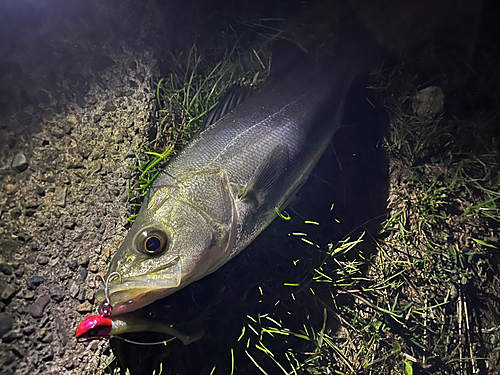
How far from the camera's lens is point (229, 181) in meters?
1.66

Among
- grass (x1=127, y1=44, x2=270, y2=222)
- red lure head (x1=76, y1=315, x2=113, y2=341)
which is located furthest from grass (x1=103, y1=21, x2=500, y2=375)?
red lure head (x1=76, y1=315, x2=113, y2=341)

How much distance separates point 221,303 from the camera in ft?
6.28

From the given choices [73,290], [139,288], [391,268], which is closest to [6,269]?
[73,290]

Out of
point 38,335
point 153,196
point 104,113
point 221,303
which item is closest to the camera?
point 153,196

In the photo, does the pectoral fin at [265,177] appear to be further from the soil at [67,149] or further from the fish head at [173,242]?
the soil at [67,149]

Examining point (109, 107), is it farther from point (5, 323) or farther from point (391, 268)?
point (391, 268)

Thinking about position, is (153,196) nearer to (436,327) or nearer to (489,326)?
(436,327)

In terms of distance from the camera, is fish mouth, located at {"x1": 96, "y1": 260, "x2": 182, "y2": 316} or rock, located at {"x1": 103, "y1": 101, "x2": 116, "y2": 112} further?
rock, located at {"x1": 103, "y1": 101, "x2": 116, "y2": 112}

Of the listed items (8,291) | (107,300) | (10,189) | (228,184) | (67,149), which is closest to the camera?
(107,300)

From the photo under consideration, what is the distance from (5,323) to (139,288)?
37.3 inches

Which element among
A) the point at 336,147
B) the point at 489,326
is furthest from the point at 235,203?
the point at 489,326

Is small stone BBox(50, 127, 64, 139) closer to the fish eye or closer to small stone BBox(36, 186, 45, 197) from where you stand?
small stone BBox(36, 186, 45, 197)

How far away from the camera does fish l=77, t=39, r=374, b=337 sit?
1.43 m

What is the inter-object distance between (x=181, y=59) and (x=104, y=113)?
24.2 inches
